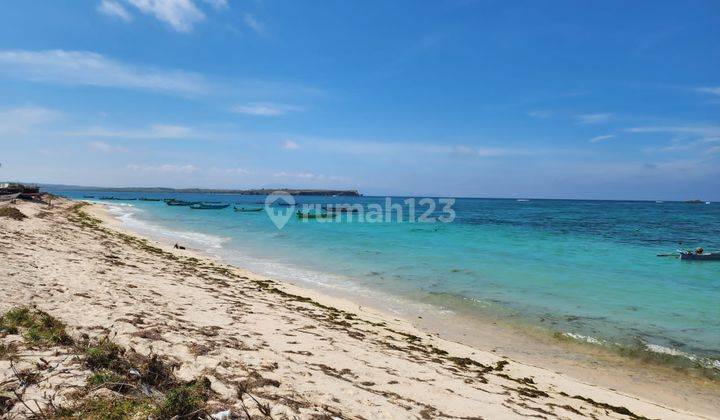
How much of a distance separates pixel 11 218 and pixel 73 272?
15071mm

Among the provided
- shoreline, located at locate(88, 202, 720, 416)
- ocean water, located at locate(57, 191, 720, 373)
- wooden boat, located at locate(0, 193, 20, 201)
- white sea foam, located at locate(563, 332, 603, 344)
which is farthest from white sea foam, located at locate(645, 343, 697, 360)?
wooden boat, located at locate(0, 193, 20, 201)

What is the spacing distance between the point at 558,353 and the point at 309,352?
6983 millimetres

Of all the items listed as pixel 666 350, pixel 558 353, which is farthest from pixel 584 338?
pixel 666 350

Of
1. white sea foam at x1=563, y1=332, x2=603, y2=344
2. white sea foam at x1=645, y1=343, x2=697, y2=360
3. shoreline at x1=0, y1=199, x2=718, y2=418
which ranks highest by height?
shoreline at x1=0, y1=199, x2=718, y2=418

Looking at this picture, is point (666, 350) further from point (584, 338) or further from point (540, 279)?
point (540, 279)

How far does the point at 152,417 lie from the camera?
3785mm

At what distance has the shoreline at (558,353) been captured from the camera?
322 inches

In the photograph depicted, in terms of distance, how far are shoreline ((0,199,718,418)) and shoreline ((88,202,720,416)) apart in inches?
7.7

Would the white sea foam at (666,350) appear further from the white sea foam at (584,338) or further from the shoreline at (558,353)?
the white sea foam at (584,338)

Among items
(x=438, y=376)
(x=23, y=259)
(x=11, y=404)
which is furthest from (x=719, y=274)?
(x=23, y=259)

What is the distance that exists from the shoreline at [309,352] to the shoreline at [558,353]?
0.20 m

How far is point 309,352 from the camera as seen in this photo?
727 cm

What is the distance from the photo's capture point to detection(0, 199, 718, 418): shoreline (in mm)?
5566

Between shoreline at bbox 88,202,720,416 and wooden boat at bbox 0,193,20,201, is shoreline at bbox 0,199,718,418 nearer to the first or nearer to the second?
shoreline at bbox 88,202,720,416
